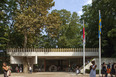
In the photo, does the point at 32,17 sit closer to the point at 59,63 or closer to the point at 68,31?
the point at 68,31

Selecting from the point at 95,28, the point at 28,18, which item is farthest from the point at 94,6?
the point at 28,18

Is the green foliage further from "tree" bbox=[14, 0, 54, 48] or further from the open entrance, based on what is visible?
"tree" bbox=[14, 0, 54, 48]

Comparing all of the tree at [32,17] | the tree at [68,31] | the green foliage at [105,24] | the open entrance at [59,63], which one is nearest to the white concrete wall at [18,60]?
the open entrance at [59,63]

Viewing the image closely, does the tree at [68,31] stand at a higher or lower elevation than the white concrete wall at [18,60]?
higher

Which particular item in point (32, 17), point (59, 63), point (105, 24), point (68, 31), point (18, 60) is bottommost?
point (59, 63)

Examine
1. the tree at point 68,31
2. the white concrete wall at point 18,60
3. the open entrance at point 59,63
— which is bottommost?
the open entrance at point 59,63

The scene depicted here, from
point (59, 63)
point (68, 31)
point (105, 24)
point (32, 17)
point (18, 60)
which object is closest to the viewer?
point (32, 17)

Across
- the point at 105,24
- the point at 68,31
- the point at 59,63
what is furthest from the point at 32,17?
the point at 59,63

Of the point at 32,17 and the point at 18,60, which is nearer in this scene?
the point at 32,17

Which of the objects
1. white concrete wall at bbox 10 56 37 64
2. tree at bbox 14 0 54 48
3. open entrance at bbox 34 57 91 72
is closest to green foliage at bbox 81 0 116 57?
open entrance at bbox 34 57 91 72

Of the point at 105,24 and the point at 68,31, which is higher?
the point at 105,24

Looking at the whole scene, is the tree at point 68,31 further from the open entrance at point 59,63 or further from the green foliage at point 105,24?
the green foliage at point 105,24

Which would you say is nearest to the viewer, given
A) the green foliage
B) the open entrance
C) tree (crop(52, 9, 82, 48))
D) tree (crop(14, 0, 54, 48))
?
the green foliage

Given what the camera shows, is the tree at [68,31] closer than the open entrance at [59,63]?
No
